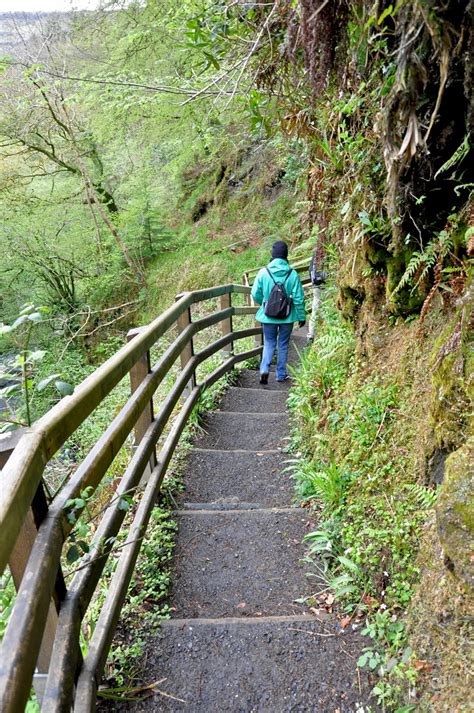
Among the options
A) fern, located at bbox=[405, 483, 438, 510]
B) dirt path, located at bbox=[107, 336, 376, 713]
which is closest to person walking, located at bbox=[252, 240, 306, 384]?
dirt path, located at bbox=[107, 336, 376, 713]

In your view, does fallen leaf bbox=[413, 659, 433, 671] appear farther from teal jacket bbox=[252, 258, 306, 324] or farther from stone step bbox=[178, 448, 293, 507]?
teal jacket bbox=[252, 258, 306, 324]

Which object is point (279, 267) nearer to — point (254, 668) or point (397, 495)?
point (397, 495)

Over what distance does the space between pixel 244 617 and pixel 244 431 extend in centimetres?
262

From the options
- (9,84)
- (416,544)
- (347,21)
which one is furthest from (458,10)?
(9,84)

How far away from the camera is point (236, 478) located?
3.96m

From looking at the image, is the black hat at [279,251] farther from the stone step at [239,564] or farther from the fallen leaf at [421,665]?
the fallen leaf at [421,665]

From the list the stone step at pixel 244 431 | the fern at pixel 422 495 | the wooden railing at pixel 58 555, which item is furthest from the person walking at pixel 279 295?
the fern at pixel 422 495

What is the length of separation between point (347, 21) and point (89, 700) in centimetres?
373

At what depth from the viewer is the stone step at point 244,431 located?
4695 mm

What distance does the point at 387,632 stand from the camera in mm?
2066

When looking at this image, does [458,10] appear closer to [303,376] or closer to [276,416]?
[303,376]

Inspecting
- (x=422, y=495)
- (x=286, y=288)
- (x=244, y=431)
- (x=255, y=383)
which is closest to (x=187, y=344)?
(x=244, y=431)

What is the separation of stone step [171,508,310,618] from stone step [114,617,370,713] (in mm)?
232

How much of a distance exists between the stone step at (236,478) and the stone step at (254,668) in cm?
136
